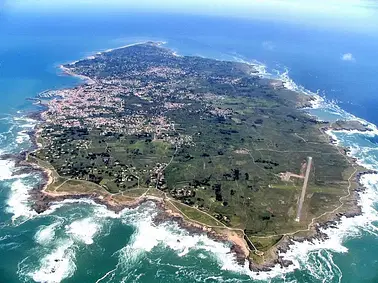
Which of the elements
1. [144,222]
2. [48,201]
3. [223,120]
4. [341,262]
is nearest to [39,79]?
[223,120]

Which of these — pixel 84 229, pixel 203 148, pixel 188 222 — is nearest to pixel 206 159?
pixel 203 148

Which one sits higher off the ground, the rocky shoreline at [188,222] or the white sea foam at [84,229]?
the rocky shoreline at [188,222]

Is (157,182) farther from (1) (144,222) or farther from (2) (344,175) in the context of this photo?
(2) (344,175)

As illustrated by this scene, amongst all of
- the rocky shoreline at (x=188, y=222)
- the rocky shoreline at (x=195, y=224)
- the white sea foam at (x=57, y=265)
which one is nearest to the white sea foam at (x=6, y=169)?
the rocky shoreline at (x=188, y=222)

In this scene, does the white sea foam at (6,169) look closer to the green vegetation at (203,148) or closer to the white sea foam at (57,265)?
the green vegetation at (203,148)

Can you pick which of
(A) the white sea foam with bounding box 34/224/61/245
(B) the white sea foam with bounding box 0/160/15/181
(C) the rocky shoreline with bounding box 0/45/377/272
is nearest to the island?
(C) the rocky shoreline with bounding box 0/45/377/272
